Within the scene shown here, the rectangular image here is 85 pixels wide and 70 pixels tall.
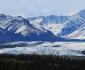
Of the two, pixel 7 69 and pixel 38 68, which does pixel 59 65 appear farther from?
pixel 7 69

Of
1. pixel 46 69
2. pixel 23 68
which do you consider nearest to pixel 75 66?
pixel 46 69

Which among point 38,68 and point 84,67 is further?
point 84,67

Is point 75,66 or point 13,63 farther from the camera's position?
point 75,66

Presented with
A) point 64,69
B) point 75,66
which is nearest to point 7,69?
point 64,69

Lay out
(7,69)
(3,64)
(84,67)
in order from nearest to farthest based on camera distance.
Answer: (7,69)
(3,64)
(84,67)

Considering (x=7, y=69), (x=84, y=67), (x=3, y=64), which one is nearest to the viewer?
(x=7, y=69)

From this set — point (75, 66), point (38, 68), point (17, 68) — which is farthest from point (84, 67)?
point (17, 68)

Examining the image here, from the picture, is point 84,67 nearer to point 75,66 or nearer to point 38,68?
point 75,66
